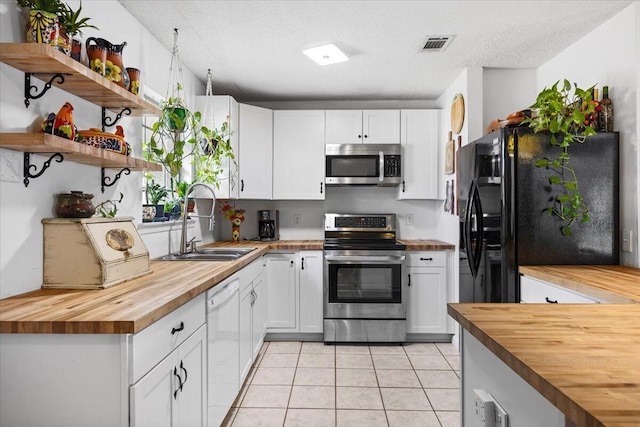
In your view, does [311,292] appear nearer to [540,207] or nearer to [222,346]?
[222,346]

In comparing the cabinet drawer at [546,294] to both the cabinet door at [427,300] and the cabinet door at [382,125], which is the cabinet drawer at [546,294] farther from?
the cabinet door at [382,125]

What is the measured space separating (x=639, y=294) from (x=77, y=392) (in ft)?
6.70

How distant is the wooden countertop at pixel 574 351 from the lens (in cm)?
67

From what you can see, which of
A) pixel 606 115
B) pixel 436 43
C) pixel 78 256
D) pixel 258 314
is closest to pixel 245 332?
pixel 258 314

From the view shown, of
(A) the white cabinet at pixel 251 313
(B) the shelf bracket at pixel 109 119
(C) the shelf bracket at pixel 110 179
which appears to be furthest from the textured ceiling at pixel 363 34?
(A) the white cabinet at pixel 251 313

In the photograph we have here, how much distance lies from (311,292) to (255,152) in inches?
56.5

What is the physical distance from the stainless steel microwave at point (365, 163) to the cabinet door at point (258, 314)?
1.28 m

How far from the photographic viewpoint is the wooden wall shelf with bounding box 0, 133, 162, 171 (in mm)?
1474

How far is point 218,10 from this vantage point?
250 centimetres

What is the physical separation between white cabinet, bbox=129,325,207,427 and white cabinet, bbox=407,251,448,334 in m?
2.41

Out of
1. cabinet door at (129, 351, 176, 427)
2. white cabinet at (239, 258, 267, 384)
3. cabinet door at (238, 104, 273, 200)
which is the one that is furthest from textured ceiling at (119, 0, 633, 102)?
cabinet door at (129, 351, 176, 427)

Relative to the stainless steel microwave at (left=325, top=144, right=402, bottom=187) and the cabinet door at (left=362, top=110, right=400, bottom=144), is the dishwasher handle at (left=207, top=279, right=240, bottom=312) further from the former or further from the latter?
the cabinet door at (left=362, top=110, right=400, bottom=144)

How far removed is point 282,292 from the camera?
400 centimetres

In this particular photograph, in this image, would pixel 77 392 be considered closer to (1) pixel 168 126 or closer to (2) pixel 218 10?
(1) pixel 168 126
